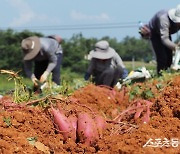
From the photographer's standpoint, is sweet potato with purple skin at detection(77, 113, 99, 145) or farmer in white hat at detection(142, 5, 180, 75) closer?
sweet potato with purple skin at detection(77, 113, 99, 145)

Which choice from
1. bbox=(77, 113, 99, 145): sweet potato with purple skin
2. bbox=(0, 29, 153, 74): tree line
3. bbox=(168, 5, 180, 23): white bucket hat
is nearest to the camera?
bbox=(77, 113, 99, 145): sweet potato with purple skin

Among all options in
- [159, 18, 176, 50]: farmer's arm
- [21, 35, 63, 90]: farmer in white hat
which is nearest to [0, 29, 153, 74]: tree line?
[21, 35, 63, 90]: farmer in white hat

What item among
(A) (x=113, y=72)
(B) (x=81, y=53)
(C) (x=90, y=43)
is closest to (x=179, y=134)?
(A) (x=113, y=72)

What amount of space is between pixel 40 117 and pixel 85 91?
2.18m

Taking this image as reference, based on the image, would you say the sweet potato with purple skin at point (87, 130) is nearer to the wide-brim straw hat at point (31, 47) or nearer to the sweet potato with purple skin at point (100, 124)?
the sweet potato with purple skin at point (100, 124)

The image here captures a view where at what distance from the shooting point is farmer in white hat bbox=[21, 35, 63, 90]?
8.21 metres

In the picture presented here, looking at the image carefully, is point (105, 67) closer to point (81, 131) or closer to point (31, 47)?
point (31, 47)

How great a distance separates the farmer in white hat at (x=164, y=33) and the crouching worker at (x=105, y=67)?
611 millimetres

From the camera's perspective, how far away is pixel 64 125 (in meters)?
3.20

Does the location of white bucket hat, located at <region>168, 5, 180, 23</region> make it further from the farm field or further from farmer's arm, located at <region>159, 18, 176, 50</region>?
the farm field

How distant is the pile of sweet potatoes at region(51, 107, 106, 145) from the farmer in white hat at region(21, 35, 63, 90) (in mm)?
4523

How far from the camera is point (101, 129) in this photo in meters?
3.26

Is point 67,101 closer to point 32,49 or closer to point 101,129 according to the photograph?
point 101,129

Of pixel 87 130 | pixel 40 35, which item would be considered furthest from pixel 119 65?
pixel 40 35
